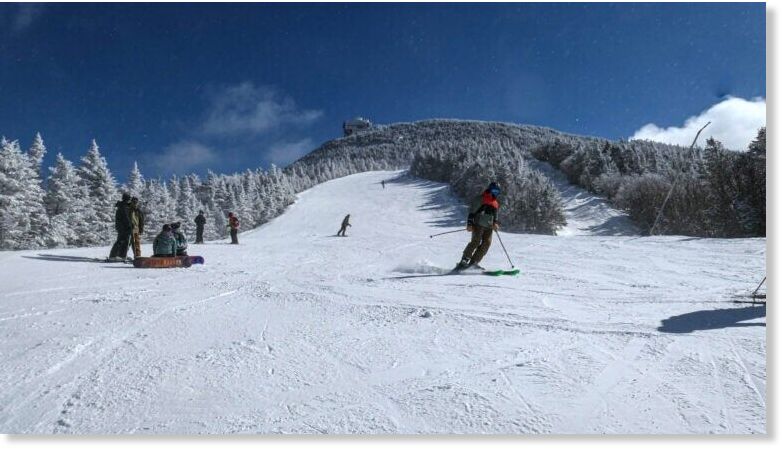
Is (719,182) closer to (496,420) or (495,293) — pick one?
(495,293)

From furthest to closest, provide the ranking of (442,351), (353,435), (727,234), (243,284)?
(727,234)
(243,284)
(442,351)
(353,435)

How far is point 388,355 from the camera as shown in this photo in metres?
3.33

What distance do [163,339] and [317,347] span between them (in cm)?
145

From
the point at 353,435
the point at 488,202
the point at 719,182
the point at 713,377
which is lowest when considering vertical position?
the point at 353,435

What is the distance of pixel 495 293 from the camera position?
5.67 meters

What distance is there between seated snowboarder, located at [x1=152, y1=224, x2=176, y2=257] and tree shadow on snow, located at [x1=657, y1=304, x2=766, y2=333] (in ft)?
33.7

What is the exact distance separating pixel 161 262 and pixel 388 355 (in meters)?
8.29

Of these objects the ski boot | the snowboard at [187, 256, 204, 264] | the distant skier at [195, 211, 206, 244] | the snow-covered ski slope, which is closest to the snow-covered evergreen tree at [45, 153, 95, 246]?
the distant skier at [195, 211, 206, 244]

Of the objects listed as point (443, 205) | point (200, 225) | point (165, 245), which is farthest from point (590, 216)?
point (165, 245)

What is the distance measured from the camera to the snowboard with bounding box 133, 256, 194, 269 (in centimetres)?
952

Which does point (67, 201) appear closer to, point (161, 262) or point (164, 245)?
point (164, 245)

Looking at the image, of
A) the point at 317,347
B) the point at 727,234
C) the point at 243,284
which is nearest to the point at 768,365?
the point at 317,347

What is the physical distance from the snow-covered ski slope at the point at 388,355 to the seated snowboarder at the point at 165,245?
2973mm

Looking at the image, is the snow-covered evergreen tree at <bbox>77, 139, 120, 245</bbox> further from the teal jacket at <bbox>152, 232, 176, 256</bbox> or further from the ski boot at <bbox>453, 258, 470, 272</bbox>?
the ski boot at <bbox>453, 258, 470, 272</bbox>
